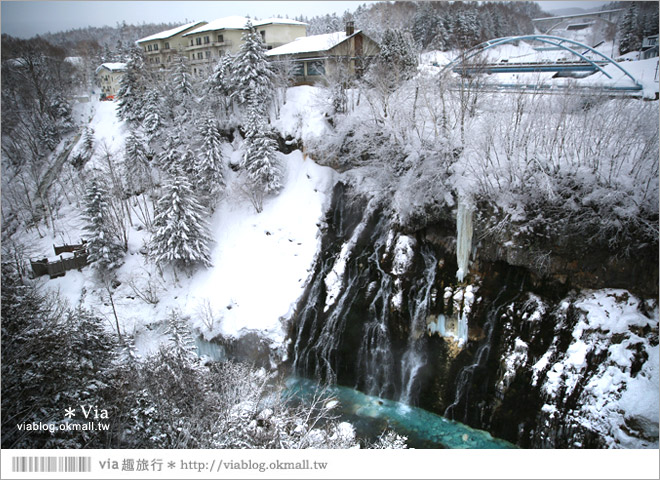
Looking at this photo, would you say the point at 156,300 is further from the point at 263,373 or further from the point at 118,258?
the point at 263,373

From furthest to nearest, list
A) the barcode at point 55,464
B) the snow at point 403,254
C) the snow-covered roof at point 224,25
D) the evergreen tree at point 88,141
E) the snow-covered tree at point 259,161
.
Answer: the evergreen tree at point 88,141 → the snow-covered roof at point 224,25 → the snow-covered tree at point 259,161 → the snow at point 403,254 → the barcode at point 55,464

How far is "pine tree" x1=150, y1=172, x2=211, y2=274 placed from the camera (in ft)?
49.4

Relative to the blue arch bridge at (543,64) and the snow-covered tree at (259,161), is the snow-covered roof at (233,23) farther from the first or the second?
the blue arch bridge at (543,64)

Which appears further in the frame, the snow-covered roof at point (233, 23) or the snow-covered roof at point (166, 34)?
the snow-covered roof at point (233, 23)

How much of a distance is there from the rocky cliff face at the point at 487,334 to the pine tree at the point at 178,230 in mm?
5094

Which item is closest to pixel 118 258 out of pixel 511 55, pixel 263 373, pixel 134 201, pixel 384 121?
pixel 134 201

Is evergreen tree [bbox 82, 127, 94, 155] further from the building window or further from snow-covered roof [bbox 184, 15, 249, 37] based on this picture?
the building window

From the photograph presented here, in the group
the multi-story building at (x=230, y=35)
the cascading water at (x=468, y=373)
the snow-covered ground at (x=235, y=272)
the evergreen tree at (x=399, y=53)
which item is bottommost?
the cascading water at (x=468, y=373)

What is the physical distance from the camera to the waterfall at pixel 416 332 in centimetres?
1130

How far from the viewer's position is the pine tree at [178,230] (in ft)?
49.4

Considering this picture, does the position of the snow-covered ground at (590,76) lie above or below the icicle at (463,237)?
above

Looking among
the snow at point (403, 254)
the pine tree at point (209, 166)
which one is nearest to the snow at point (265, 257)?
the pine tree at point (209, 166)

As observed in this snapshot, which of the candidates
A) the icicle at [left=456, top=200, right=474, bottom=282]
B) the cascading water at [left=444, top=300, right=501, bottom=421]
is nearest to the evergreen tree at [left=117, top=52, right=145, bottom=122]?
the icicle at [left=456, top=200, right=474, bottom=282]

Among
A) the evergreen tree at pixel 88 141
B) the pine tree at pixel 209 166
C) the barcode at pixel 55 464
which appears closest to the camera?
the barcode at pixel 55 464
